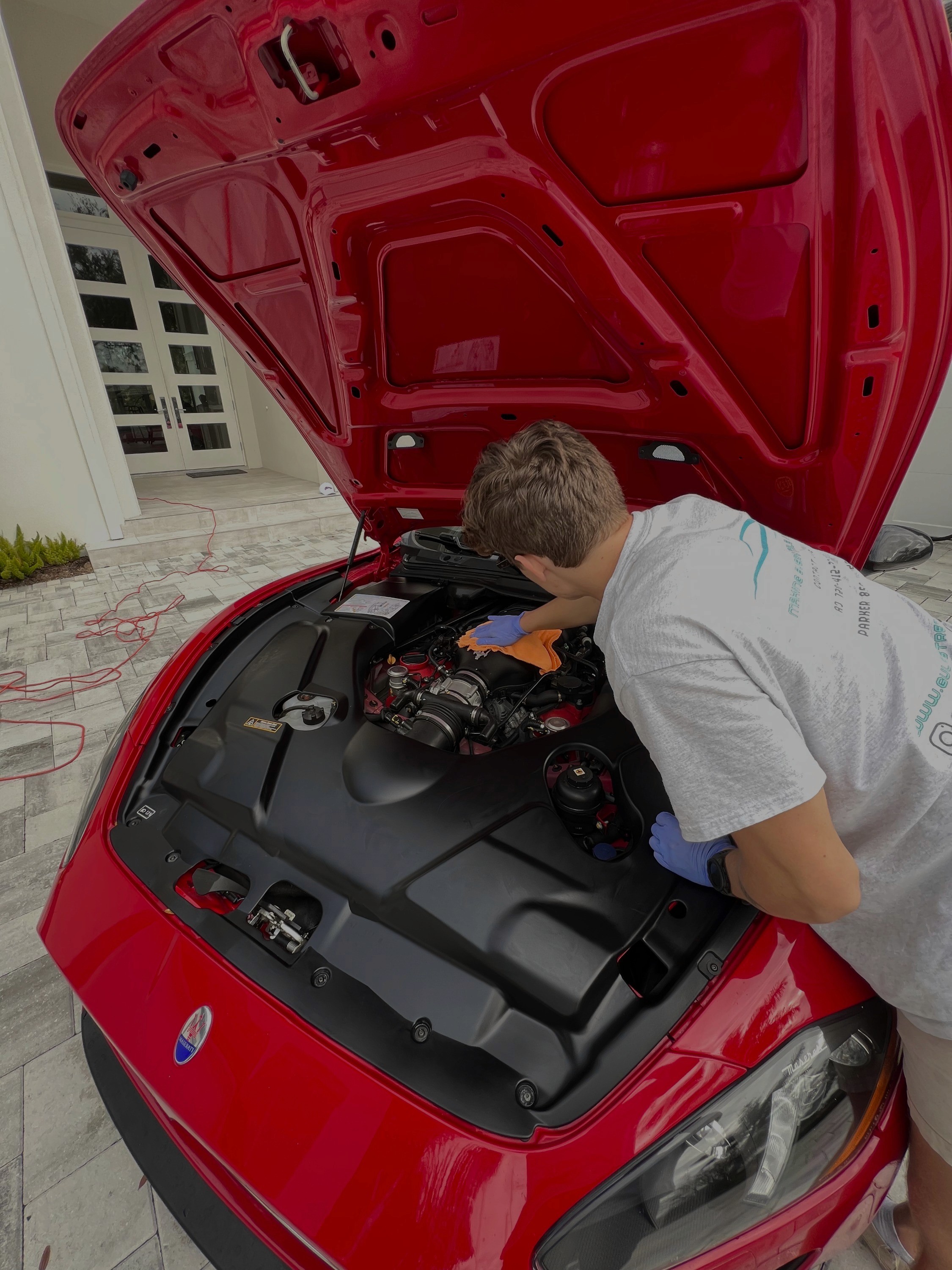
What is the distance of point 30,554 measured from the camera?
4.78 metres

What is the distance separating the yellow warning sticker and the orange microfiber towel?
54cm

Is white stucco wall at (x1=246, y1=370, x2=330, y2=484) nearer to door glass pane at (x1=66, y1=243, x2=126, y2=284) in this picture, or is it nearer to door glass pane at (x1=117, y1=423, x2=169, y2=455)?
door glass pane at (x1=117, y1=423, x2=169, y2=455)

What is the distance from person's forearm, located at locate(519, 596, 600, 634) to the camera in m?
1.54

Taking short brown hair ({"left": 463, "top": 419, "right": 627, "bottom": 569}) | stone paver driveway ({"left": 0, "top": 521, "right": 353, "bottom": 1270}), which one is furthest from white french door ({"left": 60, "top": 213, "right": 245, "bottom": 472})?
A: short brown hair ({"left": 463, "top": 419, "right": 627, "bottom": 569})

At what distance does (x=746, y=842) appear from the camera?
0.74 metres

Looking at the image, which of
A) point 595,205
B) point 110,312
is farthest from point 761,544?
point 110,312

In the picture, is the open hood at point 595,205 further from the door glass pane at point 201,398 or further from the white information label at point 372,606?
the door glass pane at point 201,398

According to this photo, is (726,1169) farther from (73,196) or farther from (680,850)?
(73,196)

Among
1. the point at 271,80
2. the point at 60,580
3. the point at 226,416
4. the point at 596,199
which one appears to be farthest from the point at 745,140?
the point at 226,416

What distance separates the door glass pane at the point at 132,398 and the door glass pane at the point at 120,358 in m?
0.15

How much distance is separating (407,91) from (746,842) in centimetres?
115

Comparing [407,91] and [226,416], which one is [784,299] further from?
[226,416]

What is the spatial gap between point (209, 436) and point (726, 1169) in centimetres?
940

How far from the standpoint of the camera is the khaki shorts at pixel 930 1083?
81 centimetres
